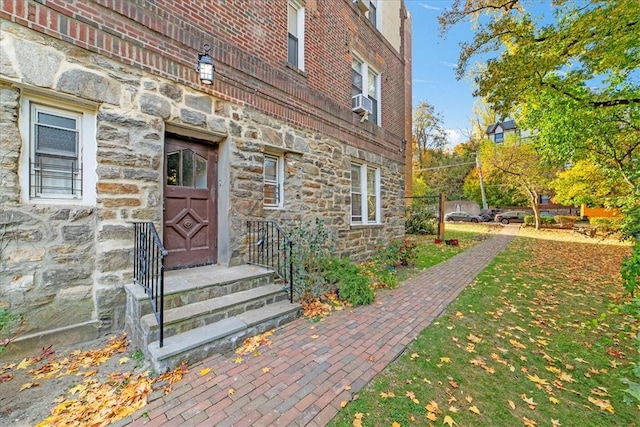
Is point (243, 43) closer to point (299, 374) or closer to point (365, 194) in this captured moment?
point (365, 194)

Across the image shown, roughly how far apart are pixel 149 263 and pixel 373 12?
9576 mm

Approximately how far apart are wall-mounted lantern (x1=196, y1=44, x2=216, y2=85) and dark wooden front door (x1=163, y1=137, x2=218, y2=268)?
0.99 meters

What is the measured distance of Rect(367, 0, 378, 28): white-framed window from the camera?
8.27m

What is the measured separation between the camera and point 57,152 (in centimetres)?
304

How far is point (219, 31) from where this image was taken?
419 centimetres

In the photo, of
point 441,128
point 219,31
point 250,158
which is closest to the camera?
point 219,31

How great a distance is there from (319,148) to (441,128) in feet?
106

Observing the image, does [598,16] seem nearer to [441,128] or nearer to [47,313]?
[47,313]

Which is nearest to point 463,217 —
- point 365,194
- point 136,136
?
point 365,194

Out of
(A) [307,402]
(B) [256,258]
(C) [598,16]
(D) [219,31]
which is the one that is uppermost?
(C) [598,16]

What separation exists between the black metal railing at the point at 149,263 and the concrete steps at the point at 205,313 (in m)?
0.09

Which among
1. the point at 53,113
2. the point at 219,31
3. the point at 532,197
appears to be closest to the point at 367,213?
the point at 219,31

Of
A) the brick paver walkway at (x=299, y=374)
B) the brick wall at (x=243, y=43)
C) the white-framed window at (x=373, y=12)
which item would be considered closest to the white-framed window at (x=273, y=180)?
the brick wall at (x=243, y=43)

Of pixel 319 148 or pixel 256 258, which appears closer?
pixel 256 258
